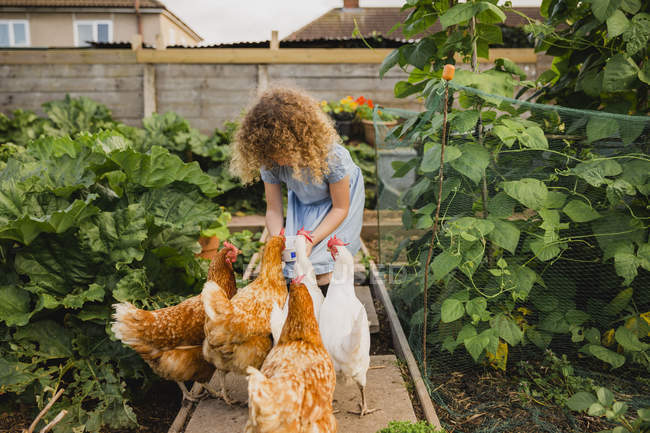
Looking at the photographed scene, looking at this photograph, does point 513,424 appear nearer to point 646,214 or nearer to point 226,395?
point 646,214

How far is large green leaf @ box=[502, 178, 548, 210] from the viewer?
2.11 meters

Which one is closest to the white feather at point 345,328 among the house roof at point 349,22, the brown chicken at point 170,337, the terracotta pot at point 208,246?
the brown chicken at point 170,337

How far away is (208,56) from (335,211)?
5156 millimetres

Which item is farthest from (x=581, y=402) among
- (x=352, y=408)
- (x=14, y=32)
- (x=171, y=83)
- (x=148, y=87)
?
(x=14, y=32)

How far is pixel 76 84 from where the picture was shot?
6863 mm

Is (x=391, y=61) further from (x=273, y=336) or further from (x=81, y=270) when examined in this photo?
(x=81, y=270)

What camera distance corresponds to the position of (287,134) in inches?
92.4

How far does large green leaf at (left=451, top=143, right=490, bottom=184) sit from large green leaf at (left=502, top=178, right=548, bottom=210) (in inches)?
5.5

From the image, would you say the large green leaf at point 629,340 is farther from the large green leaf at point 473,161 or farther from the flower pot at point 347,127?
the flower pot at point 347,127

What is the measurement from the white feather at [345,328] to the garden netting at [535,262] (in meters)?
0.45

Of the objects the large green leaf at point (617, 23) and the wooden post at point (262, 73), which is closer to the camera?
the large green leaf at point (617, 23)

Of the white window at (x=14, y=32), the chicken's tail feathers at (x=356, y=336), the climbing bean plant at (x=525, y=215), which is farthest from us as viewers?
the white window at (x=14, y=32)

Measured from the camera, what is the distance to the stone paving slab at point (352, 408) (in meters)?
2.10

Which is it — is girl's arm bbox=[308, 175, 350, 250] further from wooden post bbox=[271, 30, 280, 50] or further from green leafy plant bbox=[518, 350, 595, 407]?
wooden post bbox=[271, 30, 280, 50]
